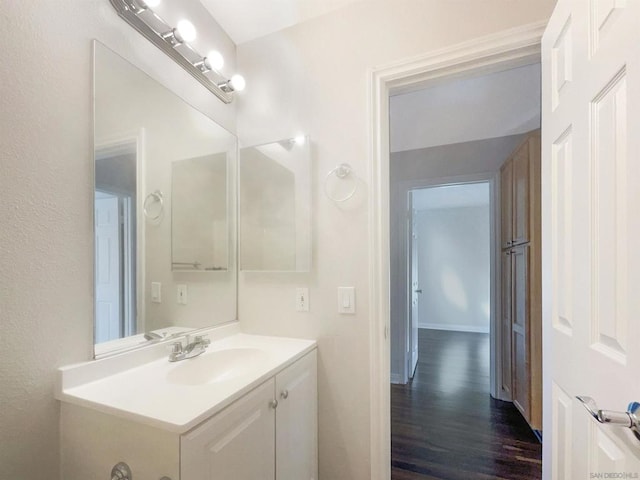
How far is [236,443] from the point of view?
0.93 m

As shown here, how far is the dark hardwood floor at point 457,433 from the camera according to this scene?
1.82 metres

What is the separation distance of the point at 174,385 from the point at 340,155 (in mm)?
1182

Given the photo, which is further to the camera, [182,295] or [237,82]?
[237,82]

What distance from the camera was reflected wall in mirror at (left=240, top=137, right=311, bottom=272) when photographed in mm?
1567

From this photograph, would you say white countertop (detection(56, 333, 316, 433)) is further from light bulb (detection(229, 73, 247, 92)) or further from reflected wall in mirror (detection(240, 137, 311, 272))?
light bulb (detection(229, 73, 247, 92))

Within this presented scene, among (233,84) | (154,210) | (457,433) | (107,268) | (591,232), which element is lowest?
(457,433)

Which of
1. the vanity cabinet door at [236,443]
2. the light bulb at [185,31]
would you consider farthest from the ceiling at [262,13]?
the vanity cabinet door at [236,443]

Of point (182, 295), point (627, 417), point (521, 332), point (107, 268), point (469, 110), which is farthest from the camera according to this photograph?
point (469, 110)

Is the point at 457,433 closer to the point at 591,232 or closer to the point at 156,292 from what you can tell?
the point at 591,232

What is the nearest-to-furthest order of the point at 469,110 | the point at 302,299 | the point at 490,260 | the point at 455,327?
the point at 302,299, the point at 469,110, the point at 490,260, the point at 455,327

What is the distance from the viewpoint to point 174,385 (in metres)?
1.00

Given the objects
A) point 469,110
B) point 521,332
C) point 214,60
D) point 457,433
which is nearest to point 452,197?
point 469,110

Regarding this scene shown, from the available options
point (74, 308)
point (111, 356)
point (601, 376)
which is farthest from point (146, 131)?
point (601, 376)

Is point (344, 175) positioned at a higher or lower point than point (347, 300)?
higher
